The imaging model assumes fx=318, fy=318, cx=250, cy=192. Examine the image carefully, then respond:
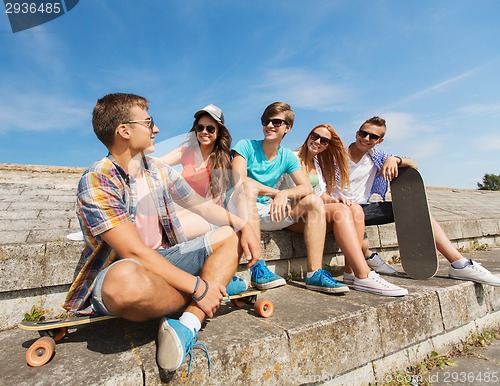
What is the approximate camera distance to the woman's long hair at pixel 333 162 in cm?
349

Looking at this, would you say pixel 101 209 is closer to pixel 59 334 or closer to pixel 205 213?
pixel 59 334

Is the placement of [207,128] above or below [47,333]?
above

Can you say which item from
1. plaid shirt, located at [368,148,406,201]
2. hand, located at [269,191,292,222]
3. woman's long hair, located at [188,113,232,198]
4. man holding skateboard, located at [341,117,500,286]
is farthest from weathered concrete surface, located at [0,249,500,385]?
plaid shirt, located at [368,148,406,201]

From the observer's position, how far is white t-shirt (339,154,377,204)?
3.64m

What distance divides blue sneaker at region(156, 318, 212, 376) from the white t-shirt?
261cm

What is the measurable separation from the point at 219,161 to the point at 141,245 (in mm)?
1561

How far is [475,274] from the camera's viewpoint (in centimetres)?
294

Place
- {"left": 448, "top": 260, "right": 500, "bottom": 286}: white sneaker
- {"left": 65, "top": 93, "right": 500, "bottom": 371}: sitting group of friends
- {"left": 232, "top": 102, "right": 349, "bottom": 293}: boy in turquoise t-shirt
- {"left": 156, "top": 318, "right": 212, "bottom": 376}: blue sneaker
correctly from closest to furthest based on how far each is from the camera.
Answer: {"left": 156, "top": 318, "right": 212, "bottom": 376}: blue sneaker → {"left": 65, "top": 93, "right": 500, "bottom": 371}: sitting group of friends → {"left": 232, "top": 102, "right": 349, "bottom": 293}: boy in turquoise t-shirt → {"left": 448, "top": 260, "right": 500, "bottom": 286}: white sneaker

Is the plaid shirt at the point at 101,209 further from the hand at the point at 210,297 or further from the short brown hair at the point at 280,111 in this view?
the short brown hair at the point at 280,111

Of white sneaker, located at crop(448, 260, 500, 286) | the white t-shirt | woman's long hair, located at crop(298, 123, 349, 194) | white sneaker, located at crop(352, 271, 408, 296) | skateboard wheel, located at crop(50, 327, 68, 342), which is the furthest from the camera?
the white t-shirt

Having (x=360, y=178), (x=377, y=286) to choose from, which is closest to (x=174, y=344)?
(x=377, y=286)

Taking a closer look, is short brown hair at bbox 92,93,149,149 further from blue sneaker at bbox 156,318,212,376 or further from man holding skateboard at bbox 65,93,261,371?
blue sneaker at bbox 156,318,212,376

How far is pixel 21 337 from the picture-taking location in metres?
1.88

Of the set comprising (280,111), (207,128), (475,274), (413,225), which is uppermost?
(280,111)
